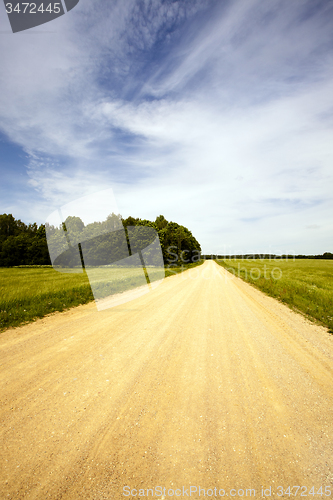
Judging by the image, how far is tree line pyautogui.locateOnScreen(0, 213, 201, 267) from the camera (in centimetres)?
4719

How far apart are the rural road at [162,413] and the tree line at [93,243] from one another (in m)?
40.3

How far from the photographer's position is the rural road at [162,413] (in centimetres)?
252

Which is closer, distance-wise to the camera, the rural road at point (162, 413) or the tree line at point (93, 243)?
the rural road at point (162, 413)

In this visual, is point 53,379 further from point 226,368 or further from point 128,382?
point 226,368

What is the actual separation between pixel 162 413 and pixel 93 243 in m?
53.5

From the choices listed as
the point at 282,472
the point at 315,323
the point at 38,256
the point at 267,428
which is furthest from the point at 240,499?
the point at 38,256

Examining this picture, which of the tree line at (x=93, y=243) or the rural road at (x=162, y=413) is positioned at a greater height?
the tree line at (x=93, y=243)

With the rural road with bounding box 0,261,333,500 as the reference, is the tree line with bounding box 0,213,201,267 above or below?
above

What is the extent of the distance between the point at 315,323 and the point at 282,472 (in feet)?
25.3

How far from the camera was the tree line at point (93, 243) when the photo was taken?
47.2 m

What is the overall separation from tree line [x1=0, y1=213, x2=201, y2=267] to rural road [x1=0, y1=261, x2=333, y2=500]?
40.3 m

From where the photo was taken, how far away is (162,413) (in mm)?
3518

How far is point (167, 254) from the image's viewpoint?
165 ft

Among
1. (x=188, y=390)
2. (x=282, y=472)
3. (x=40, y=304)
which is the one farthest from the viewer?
(x=40, y=304)
